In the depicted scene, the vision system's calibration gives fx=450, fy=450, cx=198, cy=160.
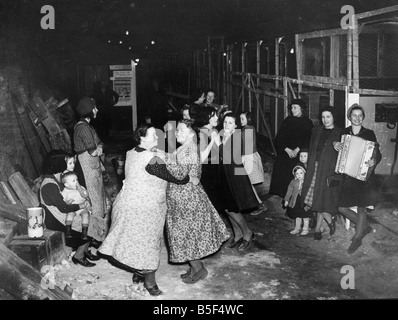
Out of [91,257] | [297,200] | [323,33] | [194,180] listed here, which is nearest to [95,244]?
[91,257]

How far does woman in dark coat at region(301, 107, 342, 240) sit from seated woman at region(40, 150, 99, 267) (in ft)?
10.5

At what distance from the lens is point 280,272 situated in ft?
18.8

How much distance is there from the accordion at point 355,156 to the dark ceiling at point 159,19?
2.39m

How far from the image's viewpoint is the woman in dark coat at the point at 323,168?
632 cm

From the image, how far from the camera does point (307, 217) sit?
275 inches

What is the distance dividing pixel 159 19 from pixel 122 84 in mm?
3031

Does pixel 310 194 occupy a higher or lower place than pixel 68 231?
higher

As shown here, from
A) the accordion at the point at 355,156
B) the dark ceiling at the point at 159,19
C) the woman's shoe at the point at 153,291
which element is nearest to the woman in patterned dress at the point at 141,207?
the woman's shoe at the point at 153,291

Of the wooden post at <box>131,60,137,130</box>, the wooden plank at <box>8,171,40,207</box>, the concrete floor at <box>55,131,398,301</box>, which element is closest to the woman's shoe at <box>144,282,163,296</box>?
the concrete floor at <box>55,131,398,301</box>

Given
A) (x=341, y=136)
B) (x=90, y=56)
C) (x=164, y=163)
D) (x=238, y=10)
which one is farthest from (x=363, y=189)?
(x=90, y=56)

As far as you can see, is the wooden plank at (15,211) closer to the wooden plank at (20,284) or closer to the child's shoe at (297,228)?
the wooden plank at (20,284)

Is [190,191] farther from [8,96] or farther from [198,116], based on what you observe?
[8,96]

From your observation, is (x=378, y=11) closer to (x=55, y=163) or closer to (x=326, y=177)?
(x=326, y=177)

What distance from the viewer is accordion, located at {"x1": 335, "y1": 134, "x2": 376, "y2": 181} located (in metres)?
5.77
